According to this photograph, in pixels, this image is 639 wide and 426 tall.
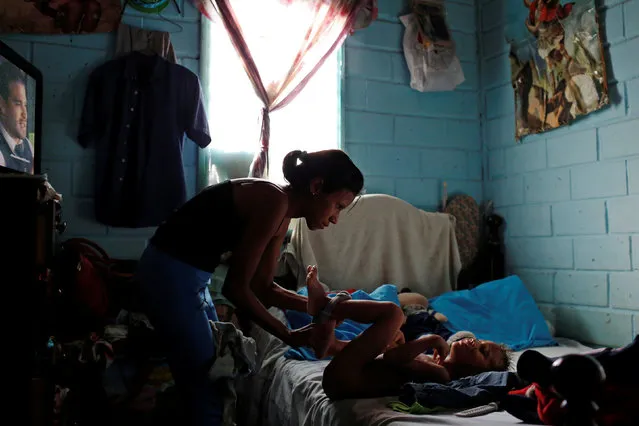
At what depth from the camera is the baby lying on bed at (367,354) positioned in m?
1.83

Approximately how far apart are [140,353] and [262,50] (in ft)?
6.80

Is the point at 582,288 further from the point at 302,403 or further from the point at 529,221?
the point at 302,403

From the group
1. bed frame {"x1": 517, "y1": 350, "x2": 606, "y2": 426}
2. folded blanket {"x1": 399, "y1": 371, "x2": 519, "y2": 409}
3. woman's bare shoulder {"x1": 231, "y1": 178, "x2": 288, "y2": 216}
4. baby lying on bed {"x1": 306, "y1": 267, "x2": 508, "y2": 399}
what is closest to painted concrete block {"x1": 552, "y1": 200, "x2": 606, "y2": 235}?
baby lying on bed {"x1": 306, "y1": 267, "x2": 508, "y2": 399}

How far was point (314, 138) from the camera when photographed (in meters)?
3.72

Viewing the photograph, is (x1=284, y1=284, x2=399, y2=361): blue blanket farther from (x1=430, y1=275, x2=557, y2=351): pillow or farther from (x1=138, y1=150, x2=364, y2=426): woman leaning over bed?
(x1=138, y1=150, x2=364, y2=426): woman leaning over bed

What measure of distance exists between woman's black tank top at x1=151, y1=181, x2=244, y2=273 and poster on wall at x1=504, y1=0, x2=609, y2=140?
2438 mm

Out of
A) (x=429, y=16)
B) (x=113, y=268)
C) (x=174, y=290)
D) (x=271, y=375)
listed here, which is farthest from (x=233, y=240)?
(x=429, y=16)

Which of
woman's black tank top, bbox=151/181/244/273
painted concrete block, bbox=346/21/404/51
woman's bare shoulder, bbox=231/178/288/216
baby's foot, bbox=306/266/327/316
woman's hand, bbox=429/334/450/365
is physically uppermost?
painted concrete block, bbox=346/21/404/51

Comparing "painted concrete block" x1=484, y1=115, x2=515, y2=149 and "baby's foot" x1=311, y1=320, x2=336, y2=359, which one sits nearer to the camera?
"baby's foot" x1=311, y1=320, x2=336, y2=359

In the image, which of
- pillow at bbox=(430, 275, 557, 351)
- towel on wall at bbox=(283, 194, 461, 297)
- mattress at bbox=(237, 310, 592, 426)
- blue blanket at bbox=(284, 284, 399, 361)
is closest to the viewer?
Result: mattress at bbox=(237, 310, 592, 426)

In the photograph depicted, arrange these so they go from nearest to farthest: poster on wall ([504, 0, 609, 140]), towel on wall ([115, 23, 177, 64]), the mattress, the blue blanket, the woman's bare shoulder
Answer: the mattress, the woman's bare shoulder, the blue blanket, poster on wall ([504, 0, 609, 140]), towel on wall ([115, 23, 177, 64])

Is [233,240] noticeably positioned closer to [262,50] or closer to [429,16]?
[262,50]

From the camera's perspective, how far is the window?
347 cm

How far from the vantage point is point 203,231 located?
5.65 ft
